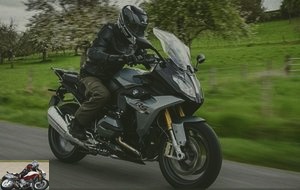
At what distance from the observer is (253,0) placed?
246ft

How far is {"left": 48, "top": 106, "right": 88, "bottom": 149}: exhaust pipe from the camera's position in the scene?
6.42 meters


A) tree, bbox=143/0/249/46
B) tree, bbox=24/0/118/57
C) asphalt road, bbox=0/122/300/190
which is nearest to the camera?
asphalt road, bbox=0/122/300/190

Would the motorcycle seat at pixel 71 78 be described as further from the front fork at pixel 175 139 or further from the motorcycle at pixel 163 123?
the front fork at pixel 175 139

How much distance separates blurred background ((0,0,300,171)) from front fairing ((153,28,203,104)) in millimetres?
2412

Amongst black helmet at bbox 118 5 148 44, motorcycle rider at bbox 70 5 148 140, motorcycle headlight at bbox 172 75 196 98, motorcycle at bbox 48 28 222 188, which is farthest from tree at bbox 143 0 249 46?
motorcycle headlight at bbox 172 75 196 98

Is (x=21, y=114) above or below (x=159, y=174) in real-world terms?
below

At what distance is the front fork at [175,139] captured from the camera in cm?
512

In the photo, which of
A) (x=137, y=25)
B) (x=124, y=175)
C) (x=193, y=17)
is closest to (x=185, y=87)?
(x=137, y=25)

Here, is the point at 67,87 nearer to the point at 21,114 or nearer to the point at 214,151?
the point at 214,151

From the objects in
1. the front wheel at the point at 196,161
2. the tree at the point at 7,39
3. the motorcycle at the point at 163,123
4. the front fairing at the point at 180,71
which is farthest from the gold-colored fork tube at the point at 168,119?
the tree at the point at 7,39

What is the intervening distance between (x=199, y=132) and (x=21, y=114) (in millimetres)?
9484

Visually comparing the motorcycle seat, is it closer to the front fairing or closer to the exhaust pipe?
the exhaust pipe

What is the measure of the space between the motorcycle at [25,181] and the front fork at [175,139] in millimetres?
1311

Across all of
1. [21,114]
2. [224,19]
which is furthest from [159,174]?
[224,19]
